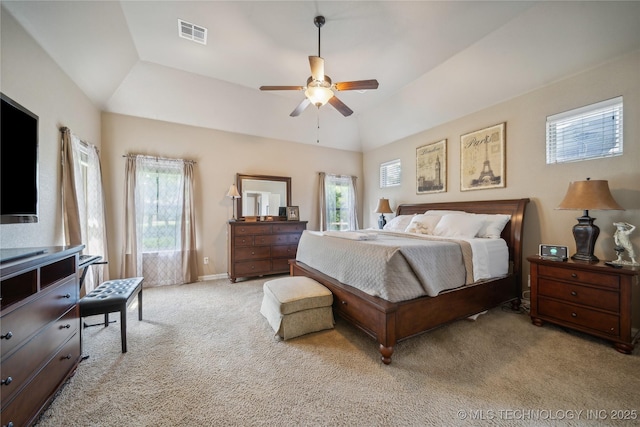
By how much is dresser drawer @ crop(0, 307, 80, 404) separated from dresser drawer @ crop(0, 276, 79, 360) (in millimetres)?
51

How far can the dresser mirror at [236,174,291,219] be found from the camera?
4637 mm

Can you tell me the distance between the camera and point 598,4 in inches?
85.1

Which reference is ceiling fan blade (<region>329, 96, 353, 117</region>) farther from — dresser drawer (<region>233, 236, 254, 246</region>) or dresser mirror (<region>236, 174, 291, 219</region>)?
dresser drawer (<region>233, 236, 254, 246</region>)

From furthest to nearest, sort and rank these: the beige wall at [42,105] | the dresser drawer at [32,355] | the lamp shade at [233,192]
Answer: the lamp shade at [233,192] → the beige wall at [42,105] → the dresser drawer at [32,355]

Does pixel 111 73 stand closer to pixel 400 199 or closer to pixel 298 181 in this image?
pixel 298 181

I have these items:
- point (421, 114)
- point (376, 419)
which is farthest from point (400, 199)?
point (376, 419)

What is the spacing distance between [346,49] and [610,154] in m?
3.21

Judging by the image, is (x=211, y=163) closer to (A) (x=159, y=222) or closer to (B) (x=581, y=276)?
(A) (x=159, y=222)

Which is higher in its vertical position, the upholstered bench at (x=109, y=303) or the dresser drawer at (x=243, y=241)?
the dresser drawer at (x=243, y=241)

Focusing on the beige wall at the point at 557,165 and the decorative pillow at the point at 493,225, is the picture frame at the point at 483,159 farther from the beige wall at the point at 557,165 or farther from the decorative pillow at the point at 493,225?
the decorative pillow at the point at 493,225

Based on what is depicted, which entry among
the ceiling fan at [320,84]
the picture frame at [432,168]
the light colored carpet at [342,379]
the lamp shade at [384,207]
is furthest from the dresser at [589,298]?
the ceiling fan at [320,84]

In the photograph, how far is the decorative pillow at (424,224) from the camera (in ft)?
11.6

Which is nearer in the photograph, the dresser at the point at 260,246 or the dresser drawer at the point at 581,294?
the dresser drawer at the point at 581,294

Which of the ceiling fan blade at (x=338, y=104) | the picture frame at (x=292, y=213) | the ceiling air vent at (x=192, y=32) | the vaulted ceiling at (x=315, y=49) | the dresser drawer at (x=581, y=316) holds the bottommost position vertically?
the dresser drawer at (x=581, y=316)
